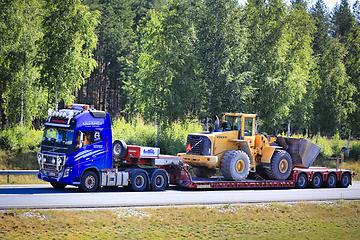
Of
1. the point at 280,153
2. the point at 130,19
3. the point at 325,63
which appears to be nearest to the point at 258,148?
the point at 280,153

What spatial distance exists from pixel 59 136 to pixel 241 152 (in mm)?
9550

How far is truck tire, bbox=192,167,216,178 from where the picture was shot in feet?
77.7

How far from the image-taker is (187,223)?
13836 mm

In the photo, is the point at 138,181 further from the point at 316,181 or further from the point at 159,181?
the point at 316,181

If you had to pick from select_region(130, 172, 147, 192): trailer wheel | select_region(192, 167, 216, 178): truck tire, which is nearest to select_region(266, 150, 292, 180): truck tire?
select_region(192, 167, 216, 178): truck tire

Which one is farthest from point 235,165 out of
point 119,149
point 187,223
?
point 187,223

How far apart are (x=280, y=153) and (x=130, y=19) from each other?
46.0 m

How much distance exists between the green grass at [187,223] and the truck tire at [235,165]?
444cm

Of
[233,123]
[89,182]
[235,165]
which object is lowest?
[89,182]

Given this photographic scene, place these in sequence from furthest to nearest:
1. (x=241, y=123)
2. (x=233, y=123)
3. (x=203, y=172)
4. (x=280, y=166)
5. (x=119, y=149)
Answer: (x=280, y=166) → (x=203, y=172) → (x=233, y=123) → (x=241, y=123) → (x=119, y=149)

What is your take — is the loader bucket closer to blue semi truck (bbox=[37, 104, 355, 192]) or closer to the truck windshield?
blue semi truck (bbox=[37, 104, 355, 192])

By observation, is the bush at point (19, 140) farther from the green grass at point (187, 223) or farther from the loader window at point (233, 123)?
the green grass at point (187, 223)

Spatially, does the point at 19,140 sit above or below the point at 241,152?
below

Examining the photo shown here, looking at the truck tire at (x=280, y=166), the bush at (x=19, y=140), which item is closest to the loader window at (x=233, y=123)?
the truck tire at (x=280, y=166)
